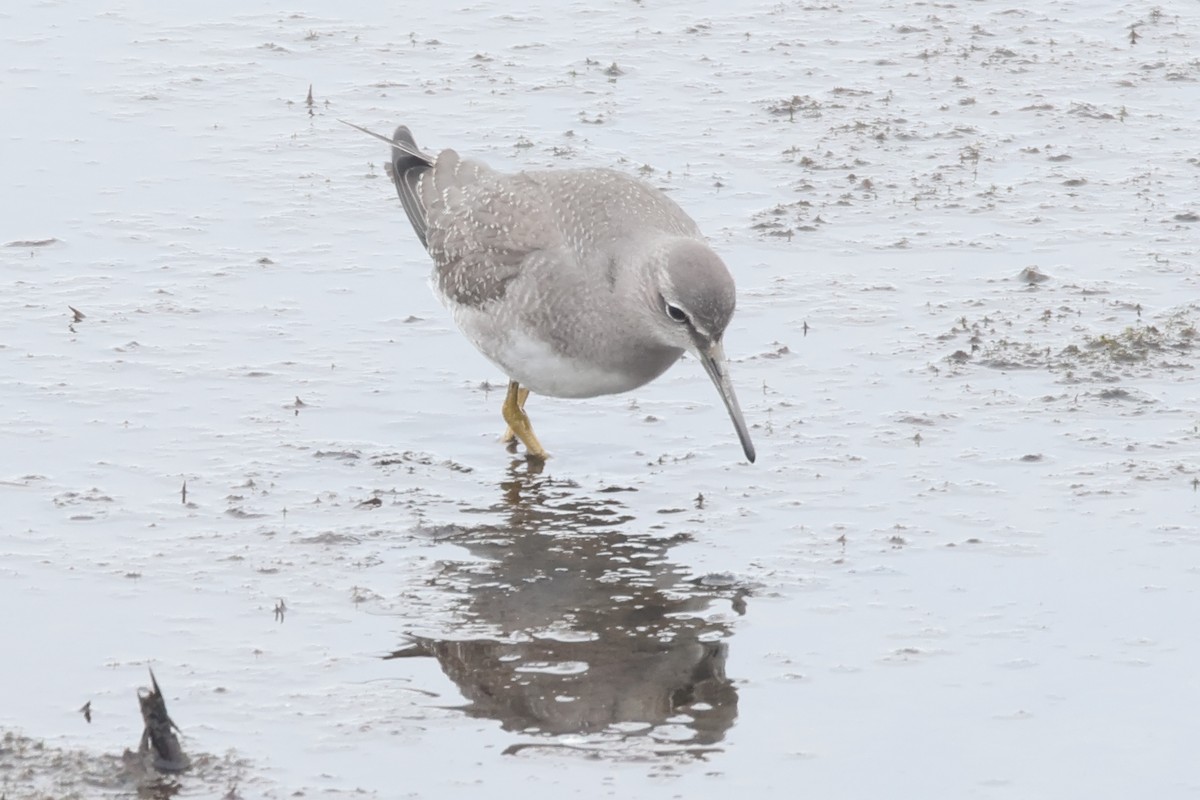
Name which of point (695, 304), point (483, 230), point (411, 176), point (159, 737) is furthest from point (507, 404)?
point (159, 737)

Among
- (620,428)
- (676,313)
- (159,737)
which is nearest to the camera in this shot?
(159,737)

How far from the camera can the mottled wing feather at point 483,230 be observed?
27.5ft

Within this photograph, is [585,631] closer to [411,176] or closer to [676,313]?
[676,313]

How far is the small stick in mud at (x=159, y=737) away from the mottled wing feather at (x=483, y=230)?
3098mm

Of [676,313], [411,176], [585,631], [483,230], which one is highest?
[411,176]

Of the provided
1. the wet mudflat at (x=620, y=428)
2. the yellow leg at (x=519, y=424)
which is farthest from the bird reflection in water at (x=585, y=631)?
the yellow leg at (x=519, y=424)

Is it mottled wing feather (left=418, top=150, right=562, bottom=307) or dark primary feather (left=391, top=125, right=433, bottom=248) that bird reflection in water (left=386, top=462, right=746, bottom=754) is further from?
dark primary feather (left=391, top=125, right=433, bottom=248)

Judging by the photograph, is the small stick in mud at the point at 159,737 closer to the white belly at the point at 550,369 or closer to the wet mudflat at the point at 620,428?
the wet mudflat at the point at 620,428

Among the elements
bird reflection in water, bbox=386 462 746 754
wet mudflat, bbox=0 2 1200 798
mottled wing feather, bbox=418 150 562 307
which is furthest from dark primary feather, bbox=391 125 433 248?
bird reflection in water, bbox=386 462 746 754

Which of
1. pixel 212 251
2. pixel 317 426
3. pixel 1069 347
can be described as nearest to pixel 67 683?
pixel 317 426

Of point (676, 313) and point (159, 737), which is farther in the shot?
point (676, 313)

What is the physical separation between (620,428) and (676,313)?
Answer: 4.29ft

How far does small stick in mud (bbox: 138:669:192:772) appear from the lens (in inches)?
222

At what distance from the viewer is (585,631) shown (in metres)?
6.90
